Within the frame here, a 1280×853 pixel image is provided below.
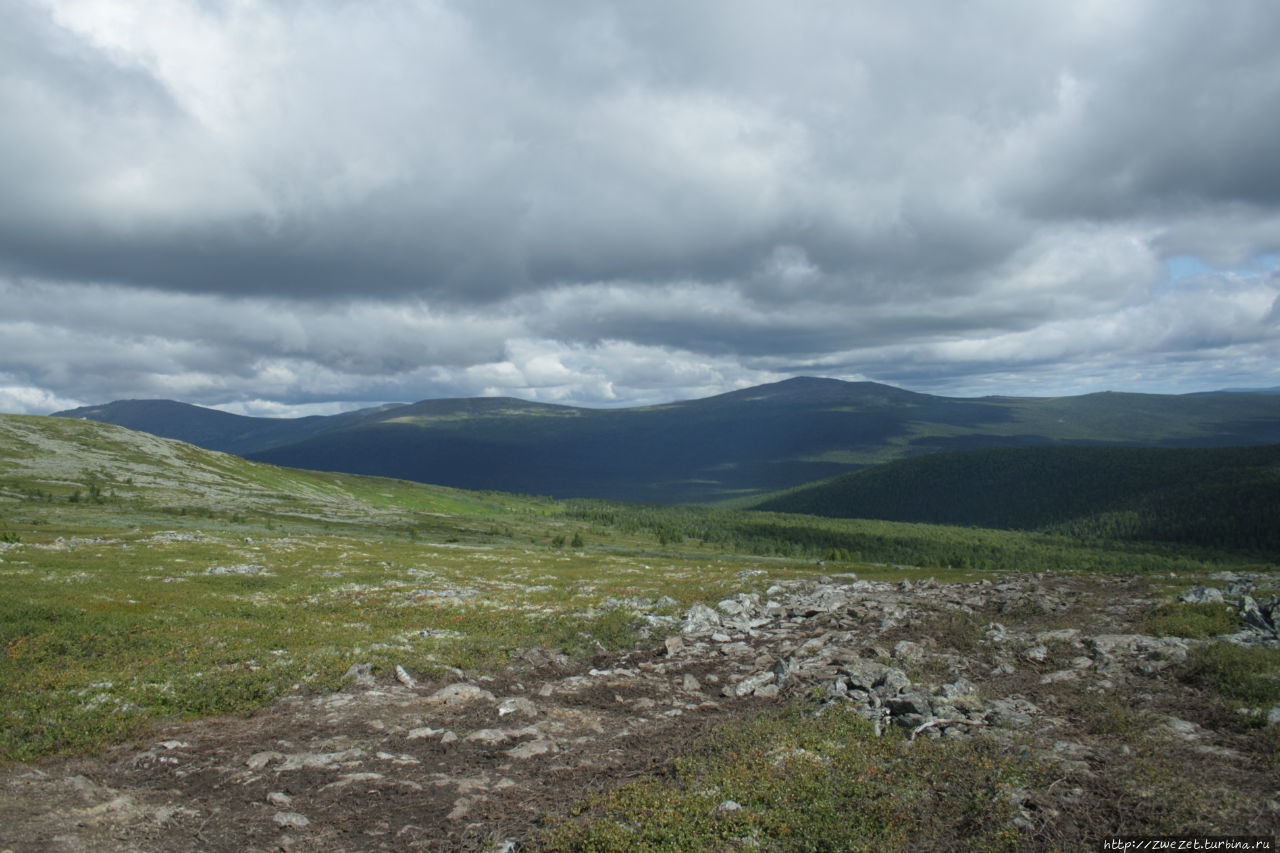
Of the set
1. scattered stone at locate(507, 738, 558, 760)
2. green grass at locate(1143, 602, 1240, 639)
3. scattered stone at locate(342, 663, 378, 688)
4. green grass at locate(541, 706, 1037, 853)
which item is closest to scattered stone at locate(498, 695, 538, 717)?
scattered stone at locate(507, 738, 558, 760)

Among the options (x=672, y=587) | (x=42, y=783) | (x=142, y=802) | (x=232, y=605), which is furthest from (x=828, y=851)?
(x=672, y=587)

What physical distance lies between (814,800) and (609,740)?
7015 millimetres

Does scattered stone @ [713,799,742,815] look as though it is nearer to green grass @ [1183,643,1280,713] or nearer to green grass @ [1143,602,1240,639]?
green grass @ [1183,643,1280,713]

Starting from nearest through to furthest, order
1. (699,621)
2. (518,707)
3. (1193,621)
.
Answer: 1. (518,707)
2. (1193,621)
3. (699,621)

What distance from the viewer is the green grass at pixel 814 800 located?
12.2m

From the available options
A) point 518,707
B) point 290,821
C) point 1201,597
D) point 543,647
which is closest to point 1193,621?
point 1201,597

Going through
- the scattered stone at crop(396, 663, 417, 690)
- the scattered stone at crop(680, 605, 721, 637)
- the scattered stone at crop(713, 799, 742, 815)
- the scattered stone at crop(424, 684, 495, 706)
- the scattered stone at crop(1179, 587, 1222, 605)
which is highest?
the scattered stone at crop(713, 799, 742, 815)

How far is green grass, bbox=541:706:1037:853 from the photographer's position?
12.2 meters

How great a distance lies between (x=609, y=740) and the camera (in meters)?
18.4

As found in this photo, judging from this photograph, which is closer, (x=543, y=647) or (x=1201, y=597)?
(x=543, y=647)

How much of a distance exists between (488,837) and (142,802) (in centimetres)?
895

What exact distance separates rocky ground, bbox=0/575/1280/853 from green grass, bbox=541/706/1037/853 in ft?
2.94

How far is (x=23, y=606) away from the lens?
27516 mm

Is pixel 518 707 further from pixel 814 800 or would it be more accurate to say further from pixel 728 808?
pixel 814 800
